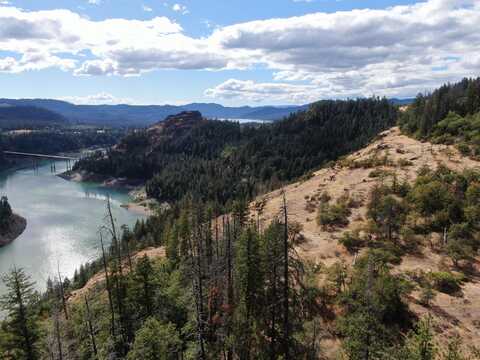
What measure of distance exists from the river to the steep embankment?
4438 centimetres

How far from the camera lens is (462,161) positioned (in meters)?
75.7

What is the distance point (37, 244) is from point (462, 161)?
A: 421ft

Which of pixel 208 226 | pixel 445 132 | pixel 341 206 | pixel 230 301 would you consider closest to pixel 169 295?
pixel 230 301

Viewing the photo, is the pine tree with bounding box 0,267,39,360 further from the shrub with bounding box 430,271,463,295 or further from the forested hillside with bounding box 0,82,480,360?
the shrub with bounding box 430,271,463,295

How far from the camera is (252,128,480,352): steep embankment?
3566 centimetres

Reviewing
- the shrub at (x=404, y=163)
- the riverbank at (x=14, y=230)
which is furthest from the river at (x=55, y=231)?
the shrub at (x=404, y=163)

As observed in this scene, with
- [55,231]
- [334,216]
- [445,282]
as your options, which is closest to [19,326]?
[445,282]

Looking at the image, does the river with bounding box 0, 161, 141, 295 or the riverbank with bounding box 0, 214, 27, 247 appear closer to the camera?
the river with bounding box 0, 161, 141, 295

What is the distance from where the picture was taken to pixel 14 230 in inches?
4897

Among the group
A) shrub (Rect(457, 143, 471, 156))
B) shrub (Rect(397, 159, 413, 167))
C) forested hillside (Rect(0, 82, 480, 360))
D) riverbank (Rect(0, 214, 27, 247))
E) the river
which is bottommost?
the river

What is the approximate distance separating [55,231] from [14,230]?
1415cm

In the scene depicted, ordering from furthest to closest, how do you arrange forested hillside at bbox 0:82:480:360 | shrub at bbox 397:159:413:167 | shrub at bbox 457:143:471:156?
shrub at bbox 397:159:413:167
shrub at bbox 457:143:471:156
forested hillside at bbox 0:82:480:360

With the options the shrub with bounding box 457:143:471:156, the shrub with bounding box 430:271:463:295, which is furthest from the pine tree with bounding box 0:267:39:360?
the shrub with bounding box 457:143:471:156

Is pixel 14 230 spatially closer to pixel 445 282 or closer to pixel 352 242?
pixel 352 242
